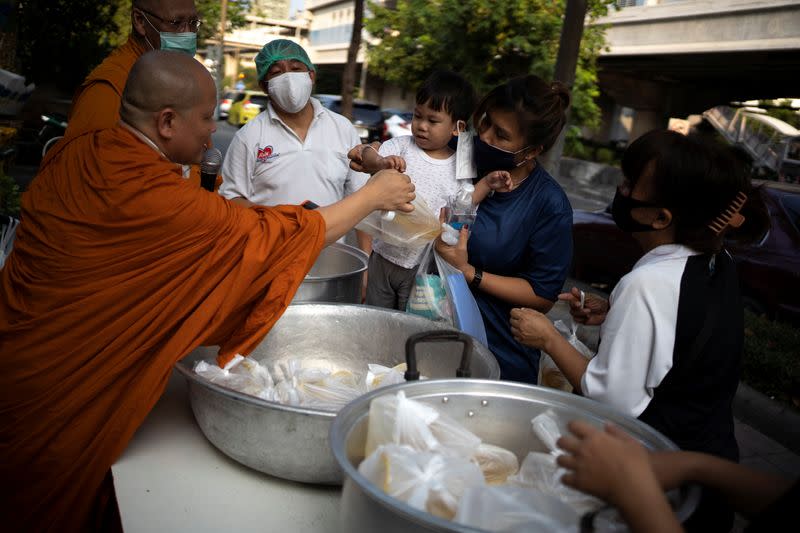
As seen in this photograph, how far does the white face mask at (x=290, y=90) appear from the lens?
A: 331 centimetres

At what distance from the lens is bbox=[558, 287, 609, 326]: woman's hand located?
6.91 ft

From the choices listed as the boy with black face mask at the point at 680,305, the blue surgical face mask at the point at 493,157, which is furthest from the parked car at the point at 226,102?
the boy with black face mask at the point at 680,305

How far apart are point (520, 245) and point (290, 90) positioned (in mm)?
1566

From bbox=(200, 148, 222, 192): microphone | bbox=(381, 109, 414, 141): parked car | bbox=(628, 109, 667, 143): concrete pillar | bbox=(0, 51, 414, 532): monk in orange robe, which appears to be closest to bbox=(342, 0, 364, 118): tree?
bbox=(381, 109, 414, 141): parked car

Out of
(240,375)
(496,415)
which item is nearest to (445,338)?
(496,415)

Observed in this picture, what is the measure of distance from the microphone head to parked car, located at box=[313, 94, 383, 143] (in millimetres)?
14903

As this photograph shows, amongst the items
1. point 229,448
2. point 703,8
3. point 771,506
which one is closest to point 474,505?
point 771,506

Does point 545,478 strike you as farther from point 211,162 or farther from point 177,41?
point 177,41

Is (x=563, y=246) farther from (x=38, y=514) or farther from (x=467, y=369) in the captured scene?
(x=38, y=514)

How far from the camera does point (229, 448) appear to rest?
1.61 meters

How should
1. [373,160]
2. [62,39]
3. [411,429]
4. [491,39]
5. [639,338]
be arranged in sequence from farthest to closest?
[491,39] < [62,39] < [373,160] < [639,338] < [411,429]

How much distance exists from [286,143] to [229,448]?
210 centimetres

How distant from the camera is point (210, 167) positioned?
2.64 metres

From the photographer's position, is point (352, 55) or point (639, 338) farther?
point (352, 55)
